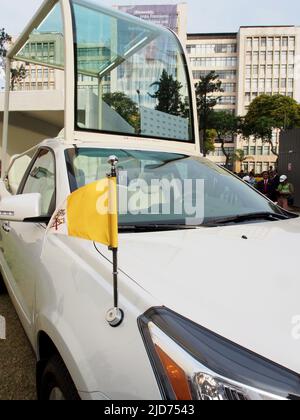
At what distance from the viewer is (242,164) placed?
263ft

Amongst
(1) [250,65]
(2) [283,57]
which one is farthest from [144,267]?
(2) [283,57]

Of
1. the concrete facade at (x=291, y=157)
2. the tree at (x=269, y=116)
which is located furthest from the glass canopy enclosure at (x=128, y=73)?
the tree at (x=269, y=116)

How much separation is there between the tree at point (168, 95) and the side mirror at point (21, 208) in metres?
1.86

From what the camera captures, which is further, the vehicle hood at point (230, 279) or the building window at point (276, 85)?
the building window at point (276, 85)

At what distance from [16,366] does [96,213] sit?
181cm

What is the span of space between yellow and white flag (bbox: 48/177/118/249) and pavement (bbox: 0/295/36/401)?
1.40 meters

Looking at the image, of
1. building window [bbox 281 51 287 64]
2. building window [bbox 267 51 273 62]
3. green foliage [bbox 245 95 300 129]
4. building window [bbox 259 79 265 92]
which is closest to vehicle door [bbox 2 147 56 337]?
green foliage [bbox 245 95 300 129]

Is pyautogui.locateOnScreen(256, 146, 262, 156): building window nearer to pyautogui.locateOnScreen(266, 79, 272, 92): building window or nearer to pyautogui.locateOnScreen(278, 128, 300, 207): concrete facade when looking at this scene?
pyautogui.locateOnScreen(266, 79, 272, 92): building window

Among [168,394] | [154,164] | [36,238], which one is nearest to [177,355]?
[168,394]

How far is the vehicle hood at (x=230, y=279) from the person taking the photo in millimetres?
1167

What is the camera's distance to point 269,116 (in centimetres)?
4484

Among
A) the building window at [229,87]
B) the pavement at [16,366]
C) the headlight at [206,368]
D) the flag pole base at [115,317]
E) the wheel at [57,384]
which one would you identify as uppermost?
the building window at [229,87]

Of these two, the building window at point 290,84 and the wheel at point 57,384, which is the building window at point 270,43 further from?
the wheel at point 57,384

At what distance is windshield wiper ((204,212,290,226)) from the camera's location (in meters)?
2.15
